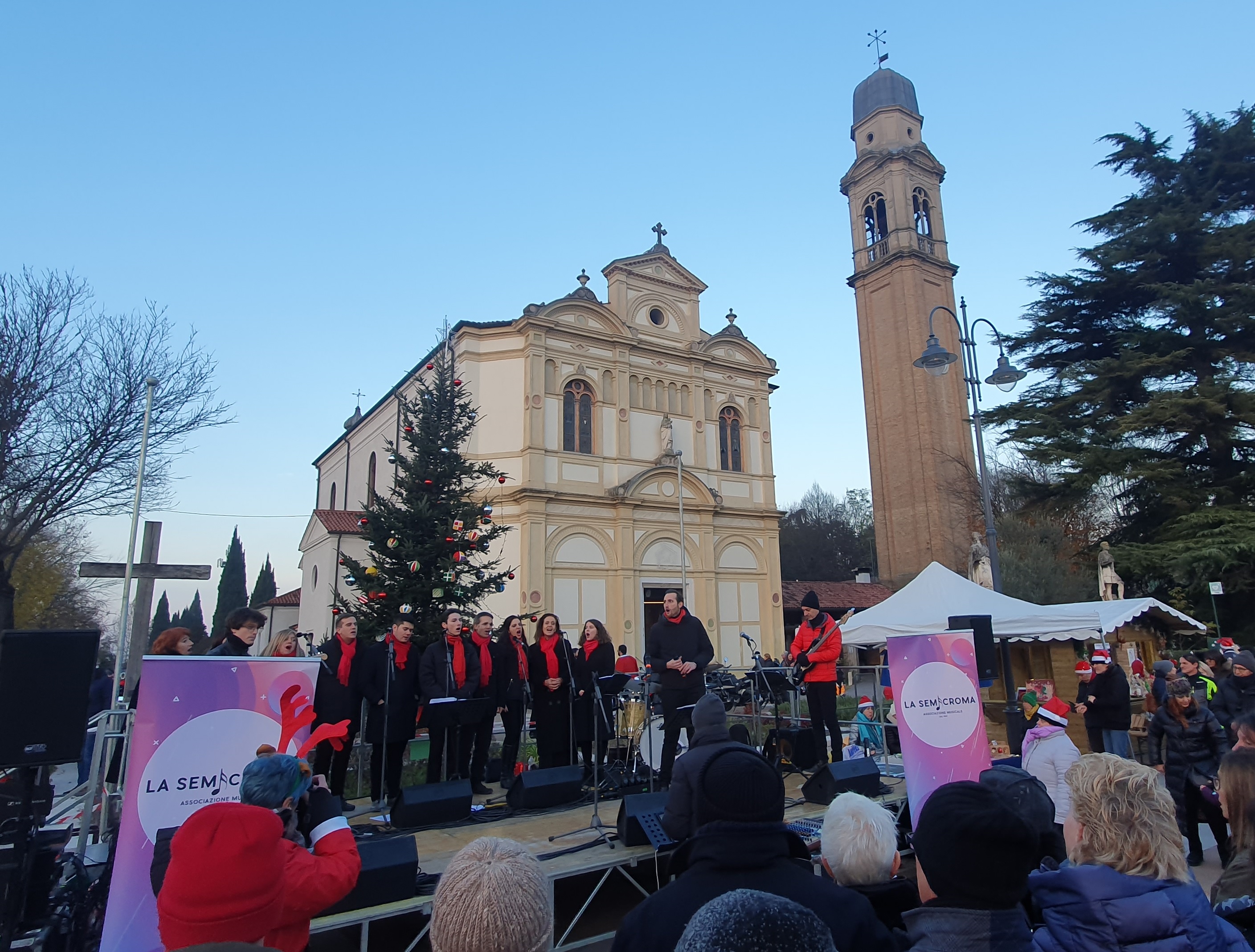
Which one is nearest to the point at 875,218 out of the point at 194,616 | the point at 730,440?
the point at 730,440

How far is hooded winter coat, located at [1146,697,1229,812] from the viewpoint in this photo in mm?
6711

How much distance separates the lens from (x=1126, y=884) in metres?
2.37

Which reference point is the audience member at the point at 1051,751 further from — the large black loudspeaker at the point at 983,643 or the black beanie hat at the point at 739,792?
the black beanie hat at the point at 739,792

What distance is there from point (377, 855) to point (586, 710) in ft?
15.2

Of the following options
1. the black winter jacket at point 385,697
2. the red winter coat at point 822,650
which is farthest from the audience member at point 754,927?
the red winter coat at point 822,650

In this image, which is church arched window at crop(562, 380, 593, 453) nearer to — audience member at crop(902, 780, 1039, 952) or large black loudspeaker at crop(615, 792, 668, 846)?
large black loudspeaker at crop(615, 792, 668, 846)

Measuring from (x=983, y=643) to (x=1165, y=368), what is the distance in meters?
16.5

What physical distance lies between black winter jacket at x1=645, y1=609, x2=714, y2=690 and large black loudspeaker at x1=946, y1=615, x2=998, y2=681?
2782 mm

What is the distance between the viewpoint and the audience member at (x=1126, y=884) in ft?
7.50

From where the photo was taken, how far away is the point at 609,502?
25.4 metres

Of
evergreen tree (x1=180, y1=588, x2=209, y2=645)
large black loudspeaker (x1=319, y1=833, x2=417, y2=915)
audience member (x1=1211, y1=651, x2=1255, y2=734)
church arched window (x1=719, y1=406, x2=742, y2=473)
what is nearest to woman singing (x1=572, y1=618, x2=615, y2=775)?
large black loudspeaker (x1=319, y1=833, x2=417, y2=915)

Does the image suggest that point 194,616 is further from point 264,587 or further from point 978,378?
point 978,378

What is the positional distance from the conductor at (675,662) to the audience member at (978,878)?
527 cm

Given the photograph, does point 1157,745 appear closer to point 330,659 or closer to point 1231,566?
point 330,659
